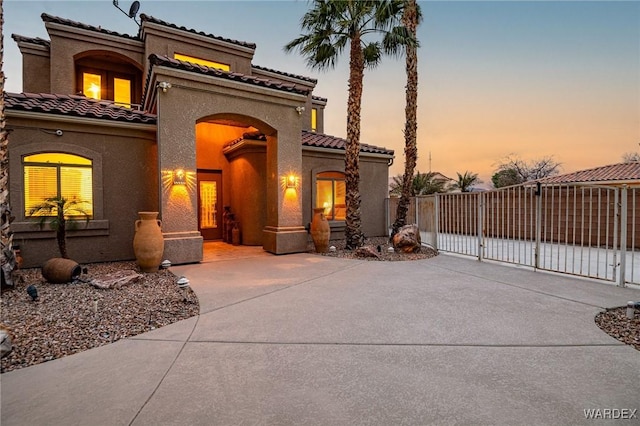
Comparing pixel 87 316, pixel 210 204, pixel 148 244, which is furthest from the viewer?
pixel 210 204

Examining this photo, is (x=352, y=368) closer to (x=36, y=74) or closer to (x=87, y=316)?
(x=87, y=316)

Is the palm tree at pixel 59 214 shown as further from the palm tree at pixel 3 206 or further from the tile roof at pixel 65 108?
the tile roof at pixel 65 108

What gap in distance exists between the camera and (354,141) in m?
11.0

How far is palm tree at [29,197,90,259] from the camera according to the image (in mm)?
7684

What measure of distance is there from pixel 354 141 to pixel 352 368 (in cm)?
896

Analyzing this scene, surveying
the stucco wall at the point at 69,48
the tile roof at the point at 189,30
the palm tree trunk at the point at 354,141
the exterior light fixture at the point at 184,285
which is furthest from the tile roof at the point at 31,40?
the exterior light fixture at the point at 184,285

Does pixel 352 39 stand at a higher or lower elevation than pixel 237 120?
higher

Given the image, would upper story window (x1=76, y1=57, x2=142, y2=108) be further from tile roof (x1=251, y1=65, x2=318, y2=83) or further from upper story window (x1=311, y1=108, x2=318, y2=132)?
upper story window (x1=311, y1=108, x2=318, y2=132)

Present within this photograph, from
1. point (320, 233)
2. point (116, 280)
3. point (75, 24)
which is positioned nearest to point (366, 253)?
point (320, 233)

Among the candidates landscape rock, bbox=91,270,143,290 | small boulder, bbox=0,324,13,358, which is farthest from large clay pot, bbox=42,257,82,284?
small boulder, bbox=0,324,13,358

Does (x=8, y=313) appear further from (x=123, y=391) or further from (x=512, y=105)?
(x=512, y=105)

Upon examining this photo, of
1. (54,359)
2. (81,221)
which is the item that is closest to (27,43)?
(81,221)

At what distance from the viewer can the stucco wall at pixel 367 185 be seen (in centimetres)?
1330

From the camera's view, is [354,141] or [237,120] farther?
[354,141]
